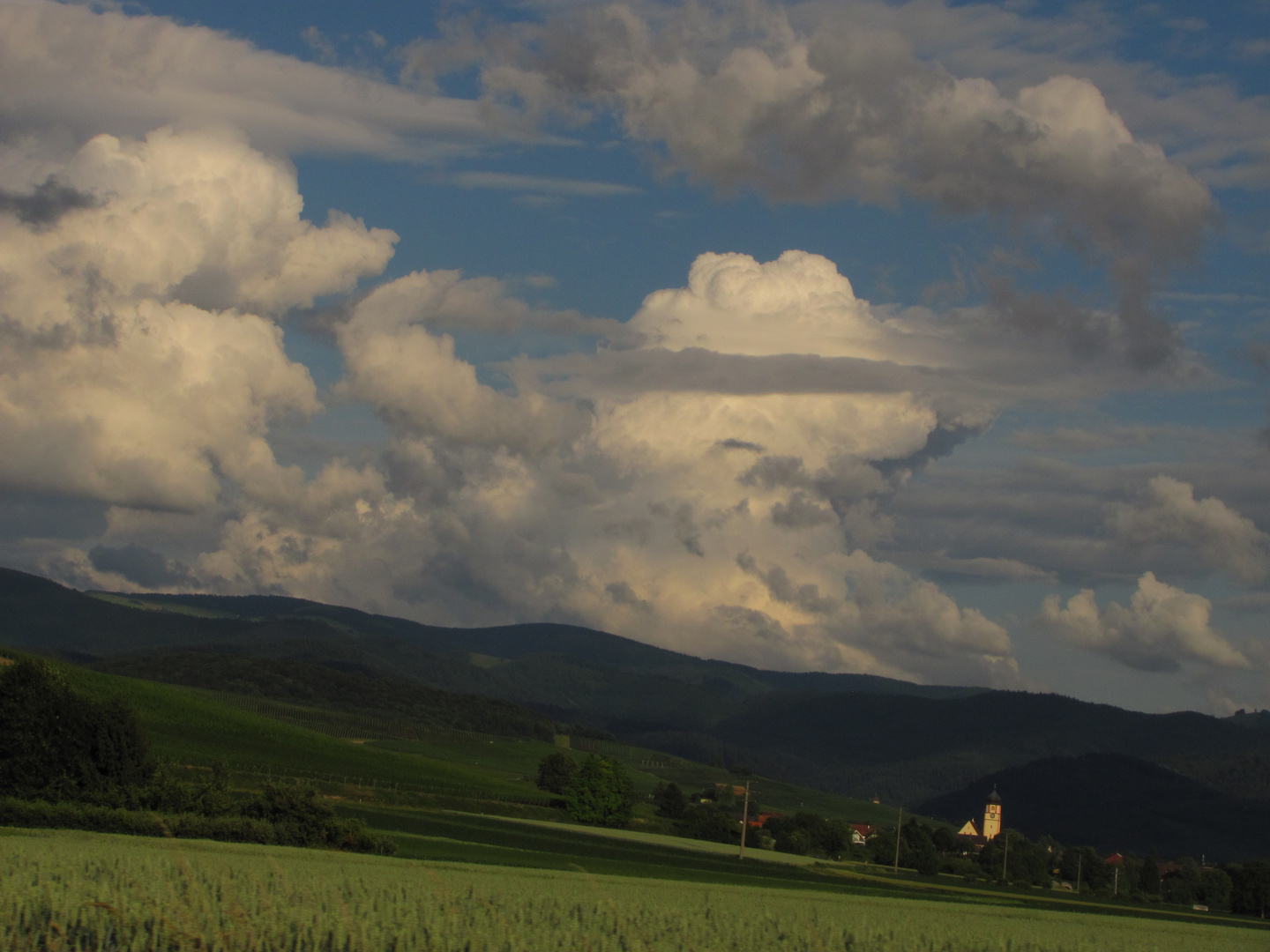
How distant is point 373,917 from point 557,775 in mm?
176422

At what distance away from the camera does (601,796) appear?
158m

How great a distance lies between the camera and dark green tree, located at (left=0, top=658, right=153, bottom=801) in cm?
7250

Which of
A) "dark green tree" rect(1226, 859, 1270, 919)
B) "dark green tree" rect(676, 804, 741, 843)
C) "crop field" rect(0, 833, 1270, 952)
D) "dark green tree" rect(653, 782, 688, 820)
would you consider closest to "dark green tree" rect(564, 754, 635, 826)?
"dark green tree" rect(676, 804, 741, 843)

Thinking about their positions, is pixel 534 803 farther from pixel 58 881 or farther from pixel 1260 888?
pixel 58 881

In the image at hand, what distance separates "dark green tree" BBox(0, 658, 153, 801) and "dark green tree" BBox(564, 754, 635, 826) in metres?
86.2

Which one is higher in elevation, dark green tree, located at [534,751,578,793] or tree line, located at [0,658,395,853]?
tree line, located at [0,658,395,853]

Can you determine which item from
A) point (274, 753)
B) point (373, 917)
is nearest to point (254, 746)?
point (274, 753)

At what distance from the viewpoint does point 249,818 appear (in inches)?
2559

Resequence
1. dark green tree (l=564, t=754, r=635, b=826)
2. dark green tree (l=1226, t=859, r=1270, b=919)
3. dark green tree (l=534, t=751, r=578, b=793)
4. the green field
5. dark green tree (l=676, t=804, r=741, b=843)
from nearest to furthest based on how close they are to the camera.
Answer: the green field → dark green tree (l=1226, t=859, r=1270, b=919) → dark green tree (l=564, t=754, r=635, b=826) → dark green tree (l=676, t=804, r=741, b=843) → dark green tree (l=534, t=751, r=578, b=793)

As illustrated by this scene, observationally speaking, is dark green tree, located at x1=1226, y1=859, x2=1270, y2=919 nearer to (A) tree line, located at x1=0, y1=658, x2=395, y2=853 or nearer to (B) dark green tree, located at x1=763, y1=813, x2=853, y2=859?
(B) dark green tree, located at x1=763, y1=813, x2=853, y2=859

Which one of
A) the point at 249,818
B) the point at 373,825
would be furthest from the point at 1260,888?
the point at 249,818

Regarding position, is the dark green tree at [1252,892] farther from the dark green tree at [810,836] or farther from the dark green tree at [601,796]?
the dark green tree at [601,796]

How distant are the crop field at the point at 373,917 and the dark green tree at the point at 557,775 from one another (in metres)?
161

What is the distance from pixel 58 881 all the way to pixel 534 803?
14674 cm
